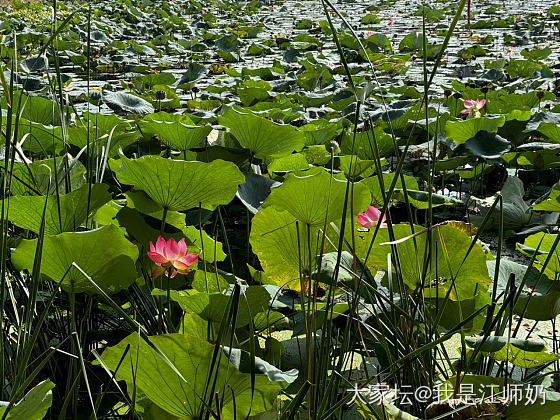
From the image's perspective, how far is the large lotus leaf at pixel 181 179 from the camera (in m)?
1.08

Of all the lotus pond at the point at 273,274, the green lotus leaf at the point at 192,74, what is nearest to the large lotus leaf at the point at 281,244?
the lotus pond at the point at 273,274

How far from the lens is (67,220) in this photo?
42.8 inches

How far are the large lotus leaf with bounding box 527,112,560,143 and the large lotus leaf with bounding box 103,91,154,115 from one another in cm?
135

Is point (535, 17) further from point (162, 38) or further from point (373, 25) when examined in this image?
point (162, 38)

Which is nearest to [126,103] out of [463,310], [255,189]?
[255,189]

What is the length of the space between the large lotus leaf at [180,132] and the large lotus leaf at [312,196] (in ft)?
1.70

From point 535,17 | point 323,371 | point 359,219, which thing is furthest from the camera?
point 535,17

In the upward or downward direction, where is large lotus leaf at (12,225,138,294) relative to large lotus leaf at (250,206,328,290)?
upward

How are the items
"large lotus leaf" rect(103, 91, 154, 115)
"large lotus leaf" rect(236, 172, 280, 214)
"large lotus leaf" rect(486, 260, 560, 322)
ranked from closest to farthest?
"large lotus leaf" rect(486, 260, 560, 322) → "large lotus leaf" rect(236, 172, 280, 214) → "large lotus leaf" rect(103, 91, 154, 115)

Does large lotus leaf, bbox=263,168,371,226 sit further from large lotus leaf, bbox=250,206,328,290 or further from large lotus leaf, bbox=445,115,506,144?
large lotus leaf, bbox=445,115,506,144

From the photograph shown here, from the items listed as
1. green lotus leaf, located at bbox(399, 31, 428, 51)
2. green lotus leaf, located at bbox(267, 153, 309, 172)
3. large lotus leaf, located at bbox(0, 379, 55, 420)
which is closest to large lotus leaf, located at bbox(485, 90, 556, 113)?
green lotus leaf, located at bbox(267, 153, 309, 172)

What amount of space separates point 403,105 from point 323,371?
7.02ft

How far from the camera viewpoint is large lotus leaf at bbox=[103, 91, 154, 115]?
251 centimetres

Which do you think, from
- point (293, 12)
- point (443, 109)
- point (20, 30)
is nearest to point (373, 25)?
point (293, 12)
